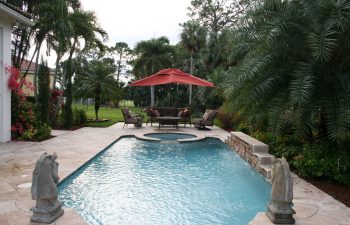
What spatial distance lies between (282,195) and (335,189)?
8.60 ft

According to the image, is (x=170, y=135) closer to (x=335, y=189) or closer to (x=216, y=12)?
(x=335, y=189)

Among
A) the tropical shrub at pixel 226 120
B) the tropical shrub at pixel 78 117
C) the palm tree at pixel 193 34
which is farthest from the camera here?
the palm tree at pixel 193 34

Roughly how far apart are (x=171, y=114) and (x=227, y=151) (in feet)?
23.3

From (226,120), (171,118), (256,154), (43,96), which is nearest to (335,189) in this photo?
(256,154)

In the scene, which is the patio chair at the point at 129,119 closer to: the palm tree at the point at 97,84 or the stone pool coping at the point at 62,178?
the palm tree at the point at 97,84

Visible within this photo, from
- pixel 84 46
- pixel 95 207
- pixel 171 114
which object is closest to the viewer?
pixel 95 207

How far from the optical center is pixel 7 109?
10523 mm

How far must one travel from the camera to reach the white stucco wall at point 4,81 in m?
10.3

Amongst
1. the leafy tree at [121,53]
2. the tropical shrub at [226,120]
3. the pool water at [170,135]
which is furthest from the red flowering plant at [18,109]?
the leafy tree at [121,53]

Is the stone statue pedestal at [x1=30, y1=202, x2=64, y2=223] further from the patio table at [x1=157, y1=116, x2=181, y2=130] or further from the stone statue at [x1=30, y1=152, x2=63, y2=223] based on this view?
the patio table at [x1=157, y1=116, x2=181, y2=130]

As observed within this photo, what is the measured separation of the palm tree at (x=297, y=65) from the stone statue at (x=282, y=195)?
84.4 inches

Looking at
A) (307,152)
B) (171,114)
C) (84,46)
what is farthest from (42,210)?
(84,46)

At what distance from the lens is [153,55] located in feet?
88.5

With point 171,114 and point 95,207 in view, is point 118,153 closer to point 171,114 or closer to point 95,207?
point 95,207
